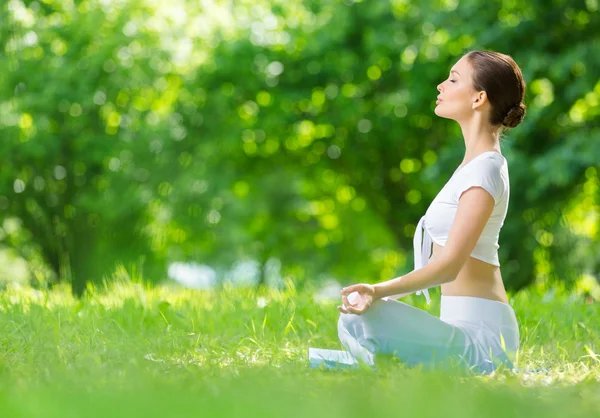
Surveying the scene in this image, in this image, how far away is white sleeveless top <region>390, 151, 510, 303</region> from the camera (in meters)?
3.49

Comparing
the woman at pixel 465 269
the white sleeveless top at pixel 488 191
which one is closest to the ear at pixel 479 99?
the woman at pixel 465 269

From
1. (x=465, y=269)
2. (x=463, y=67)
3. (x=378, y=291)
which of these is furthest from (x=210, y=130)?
(x=378, y=291)

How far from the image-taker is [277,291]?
6129 millimetres

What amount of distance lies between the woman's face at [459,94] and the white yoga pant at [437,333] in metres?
0.90

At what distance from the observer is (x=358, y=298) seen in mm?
3430

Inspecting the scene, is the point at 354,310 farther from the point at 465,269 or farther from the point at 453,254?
the point at 465,269

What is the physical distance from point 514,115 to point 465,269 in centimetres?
79

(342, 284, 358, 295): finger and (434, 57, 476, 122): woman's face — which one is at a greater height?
(434, 57, 476, 122): woman's face

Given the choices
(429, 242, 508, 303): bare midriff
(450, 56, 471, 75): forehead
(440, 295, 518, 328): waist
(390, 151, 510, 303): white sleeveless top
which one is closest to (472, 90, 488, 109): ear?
(450, 56, 471, 75): forehead

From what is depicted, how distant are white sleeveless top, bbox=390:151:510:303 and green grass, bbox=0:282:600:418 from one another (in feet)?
1.92

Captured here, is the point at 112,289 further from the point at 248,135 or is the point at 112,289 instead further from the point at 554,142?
the point at 248,135

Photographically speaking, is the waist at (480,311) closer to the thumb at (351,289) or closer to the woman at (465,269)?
the woman at (465,269)

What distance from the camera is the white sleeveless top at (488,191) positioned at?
137 inches

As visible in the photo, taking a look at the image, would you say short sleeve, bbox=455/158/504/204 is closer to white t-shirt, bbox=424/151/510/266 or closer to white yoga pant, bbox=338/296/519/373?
white t-shirt, bbox=424/151/510/266
